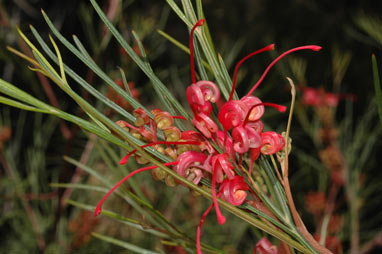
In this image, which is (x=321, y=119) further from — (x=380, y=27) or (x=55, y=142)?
(x=55, y=142)

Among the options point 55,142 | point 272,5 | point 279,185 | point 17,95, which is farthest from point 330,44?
point 17,95

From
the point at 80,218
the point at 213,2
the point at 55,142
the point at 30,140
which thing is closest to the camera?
the point at 80,218

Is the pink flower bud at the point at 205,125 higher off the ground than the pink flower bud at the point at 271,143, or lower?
lower

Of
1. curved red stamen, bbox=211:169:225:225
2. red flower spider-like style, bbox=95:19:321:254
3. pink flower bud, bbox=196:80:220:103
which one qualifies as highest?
pink flower bud, bbox=196:80:220:103

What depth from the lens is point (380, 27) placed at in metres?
0.57

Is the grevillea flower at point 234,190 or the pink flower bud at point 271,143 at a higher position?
the pink flower bud at point 271,143

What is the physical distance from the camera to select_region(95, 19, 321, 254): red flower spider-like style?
23cm

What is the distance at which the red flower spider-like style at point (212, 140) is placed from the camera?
0.23 metres

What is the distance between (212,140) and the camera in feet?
0.82

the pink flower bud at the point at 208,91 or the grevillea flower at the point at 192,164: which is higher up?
the pink flower bud at the point at 208,91

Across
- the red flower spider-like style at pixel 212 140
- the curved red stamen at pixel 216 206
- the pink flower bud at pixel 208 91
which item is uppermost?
the pink flower bud at pixel 208 91

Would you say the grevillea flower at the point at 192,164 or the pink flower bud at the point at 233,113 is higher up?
the pink flower bud at the point at 233,113

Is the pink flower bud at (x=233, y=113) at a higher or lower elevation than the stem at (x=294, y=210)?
higher

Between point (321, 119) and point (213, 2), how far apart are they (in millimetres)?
907
